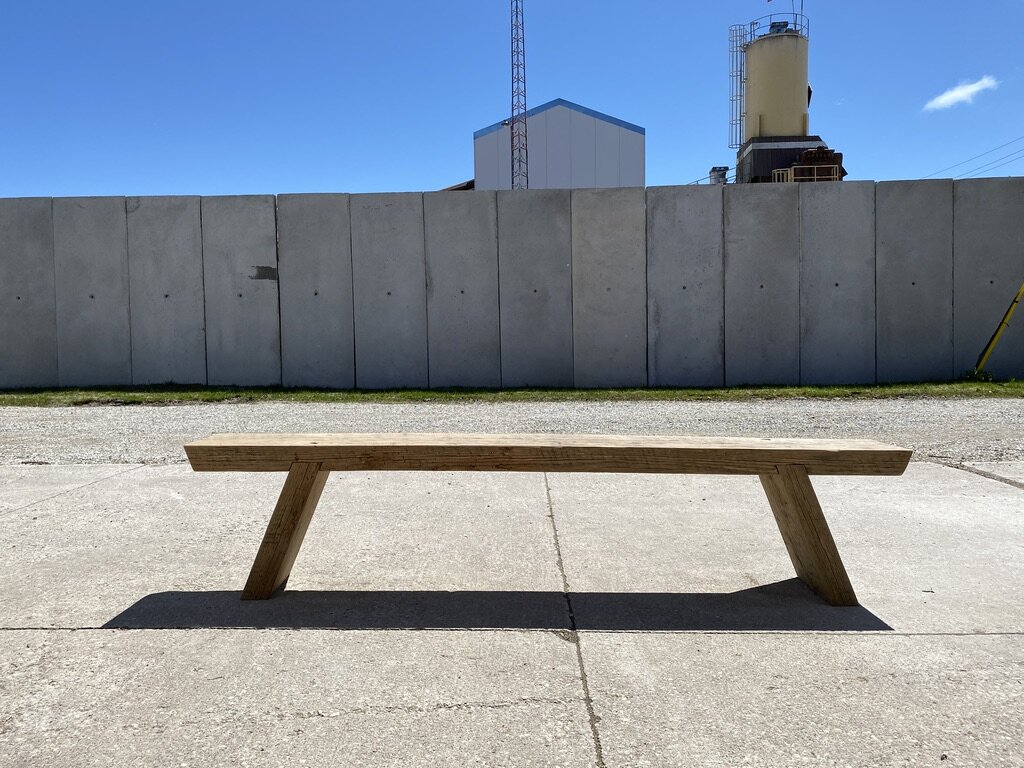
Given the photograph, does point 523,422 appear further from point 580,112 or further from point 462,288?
point 580,112

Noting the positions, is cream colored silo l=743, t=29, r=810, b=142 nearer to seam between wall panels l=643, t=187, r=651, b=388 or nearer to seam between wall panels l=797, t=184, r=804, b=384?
seam between wall panels l=797, t=184, r=804, b=384

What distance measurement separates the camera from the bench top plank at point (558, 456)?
301 centimetres

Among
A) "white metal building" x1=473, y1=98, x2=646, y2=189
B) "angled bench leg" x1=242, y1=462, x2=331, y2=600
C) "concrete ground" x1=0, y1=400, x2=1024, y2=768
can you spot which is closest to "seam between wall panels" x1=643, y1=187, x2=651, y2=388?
"concrete ground" x1=0, y1=400, x2=1024, y2=768

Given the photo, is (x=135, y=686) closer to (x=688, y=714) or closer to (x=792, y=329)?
(x=688, y=714)

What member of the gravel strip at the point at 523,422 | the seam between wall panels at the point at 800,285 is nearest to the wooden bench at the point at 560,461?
the gravel strip at the point at 523,422

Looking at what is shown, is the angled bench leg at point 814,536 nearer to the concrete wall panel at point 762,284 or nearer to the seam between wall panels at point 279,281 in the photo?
the concrete wall panel at point 762,284

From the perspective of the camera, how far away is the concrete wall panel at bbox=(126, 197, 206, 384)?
13.3 meters

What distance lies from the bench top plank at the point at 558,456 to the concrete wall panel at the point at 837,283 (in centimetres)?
1069

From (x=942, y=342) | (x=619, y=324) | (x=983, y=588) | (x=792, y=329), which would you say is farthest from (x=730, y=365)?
(x=983, y=588)

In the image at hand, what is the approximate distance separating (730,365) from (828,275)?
2.19m

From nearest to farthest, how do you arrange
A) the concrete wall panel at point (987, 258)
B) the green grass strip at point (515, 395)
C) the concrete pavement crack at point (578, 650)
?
the concrete pavement crack at point (578, 650) → the green grass strip at point (515, 395) → the concrete wall panel at point (987, 258)

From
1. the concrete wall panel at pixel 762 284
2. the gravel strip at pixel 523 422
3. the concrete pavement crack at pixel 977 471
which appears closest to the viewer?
the concrete pavement crack at pixel 977 471

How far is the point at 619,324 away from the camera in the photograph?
13195 millimetres

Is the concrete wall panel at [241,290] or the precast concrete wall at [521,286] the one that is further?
the concrete wall panel at [241,290]
